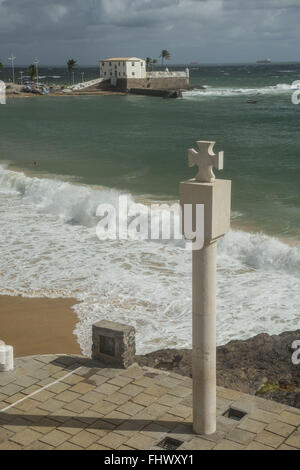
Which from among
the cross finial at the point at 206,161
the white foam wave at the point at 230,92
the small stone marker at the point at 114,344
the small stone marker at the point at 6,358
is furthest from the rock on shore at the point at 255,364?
the white foam wave at the point at 230,92

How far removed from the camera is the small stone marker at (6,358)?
837 cm

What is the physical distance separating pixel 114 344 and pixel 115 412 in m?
1.25

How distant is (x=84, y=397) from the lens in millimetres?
7773

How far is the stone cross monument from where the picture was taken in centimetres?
600

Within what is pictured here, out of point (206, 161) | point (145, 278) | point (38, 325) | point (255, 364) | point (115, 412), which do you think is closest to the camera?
point (206, 161)

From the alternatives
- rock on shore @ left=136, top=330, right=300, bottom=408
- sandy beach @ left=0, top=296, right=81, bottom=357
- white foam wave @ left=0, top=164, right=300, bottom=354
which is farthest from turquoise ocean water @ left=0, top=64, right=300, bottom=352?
rock on shore @ left=136, top=330, right=300, bottom=408

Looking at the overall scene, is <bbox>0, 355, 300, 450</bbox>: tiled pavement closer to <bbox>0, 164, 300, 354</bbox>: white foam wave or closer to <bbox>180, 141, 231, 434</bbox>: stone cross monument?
<bbox>180, 141, 231, 434</bbox>: stone cross monument

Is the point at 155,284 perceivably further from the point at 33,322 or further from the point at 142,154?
the point at 142,154

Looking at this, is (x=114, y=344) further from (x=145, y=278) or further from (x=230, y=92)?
(x=230, y=92)

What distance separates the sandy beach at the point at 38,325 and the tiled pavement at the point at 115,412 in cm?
184

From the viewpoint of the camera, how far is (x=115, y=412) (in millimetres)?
7410

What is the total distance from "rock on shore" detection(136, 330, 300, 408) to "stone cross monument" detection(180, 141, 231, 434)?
184cm

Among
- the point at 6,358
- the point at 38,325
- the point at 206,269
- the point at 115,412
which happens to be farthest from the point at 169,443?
the point at 38,325

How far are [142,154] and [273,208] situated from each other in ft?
52.8
